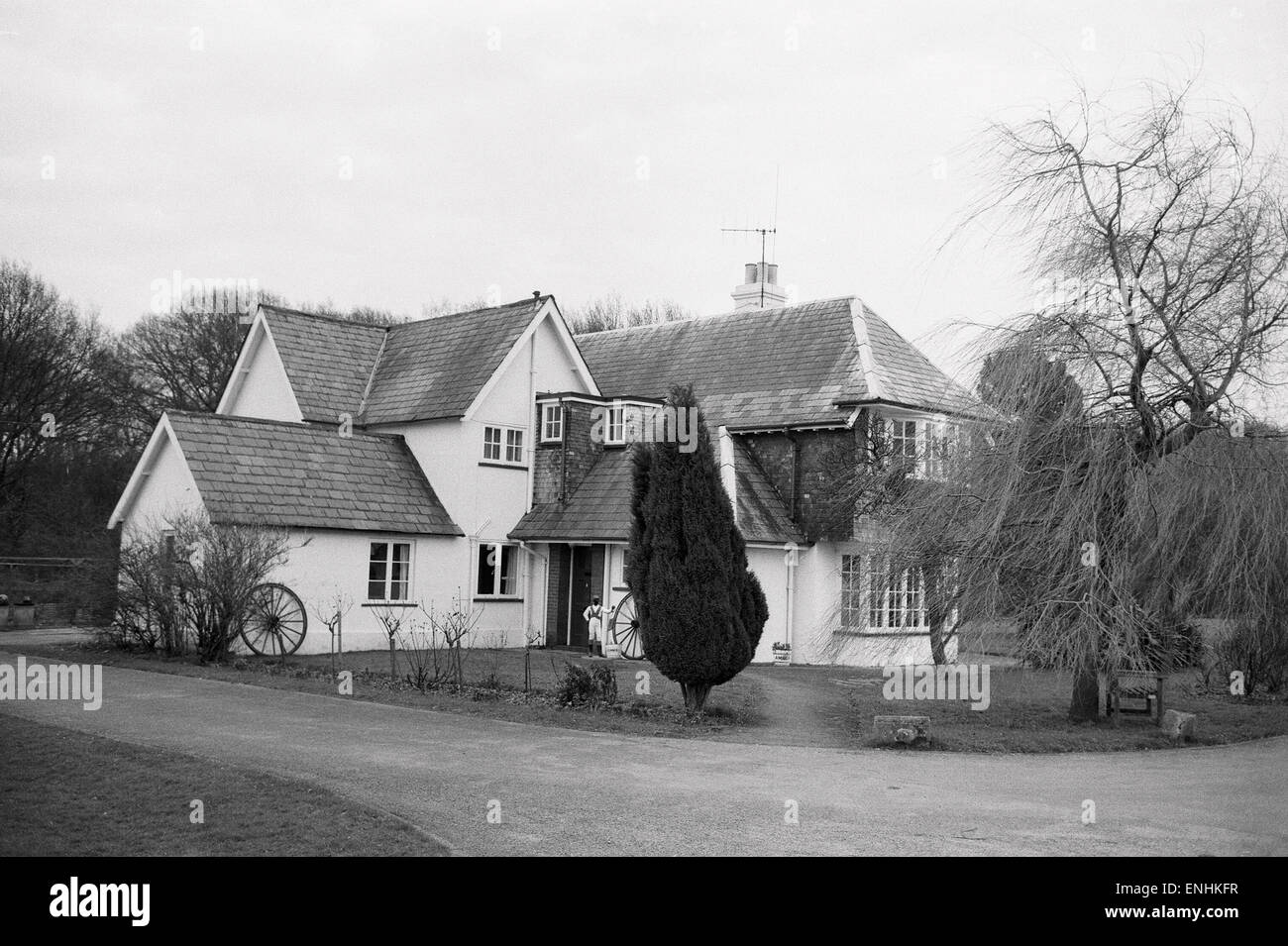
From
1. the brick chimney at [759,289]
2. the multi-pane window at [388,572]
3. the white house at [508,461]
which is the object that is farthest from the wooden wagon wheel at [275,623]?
the brick chimney at [759,289]

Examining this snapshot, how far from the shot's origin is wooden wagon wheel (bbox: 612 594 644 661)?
88.7 ft

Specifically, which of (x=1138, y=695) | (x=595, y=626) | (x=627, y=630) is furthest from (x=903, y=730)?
(x=595, y=626)

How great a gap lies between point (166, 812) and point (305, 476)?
18.0 meters

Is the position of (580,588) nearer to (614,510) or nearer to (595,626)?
(614,510)

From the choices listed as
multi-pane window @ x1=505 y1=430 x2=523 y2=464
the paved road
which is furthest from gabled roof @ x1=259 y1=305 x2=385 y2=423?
the paved road

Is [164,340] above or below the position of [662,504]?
above

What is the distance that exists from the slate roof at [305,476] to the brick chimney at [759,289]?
13.7 meters

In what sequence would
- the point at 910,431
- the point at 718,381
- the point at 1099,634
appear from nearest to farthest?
the point at 1099,634, the point at 910,431, the point at 718,381

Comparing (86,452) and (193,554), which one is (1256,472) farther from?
(86,452)

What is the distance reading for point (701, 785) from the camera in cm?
1273

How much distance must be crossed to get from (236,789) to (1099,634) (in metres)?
11.2

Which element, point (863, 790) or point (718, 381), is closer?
point (863, 790)

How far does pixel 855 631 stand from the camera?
22141mm

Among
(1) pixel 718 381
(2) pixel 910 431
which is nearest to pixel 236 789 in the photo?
(2) pixel 910 431
